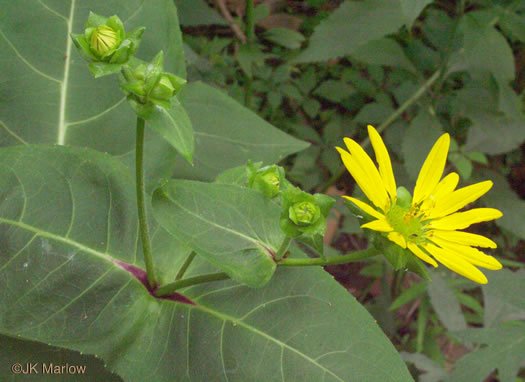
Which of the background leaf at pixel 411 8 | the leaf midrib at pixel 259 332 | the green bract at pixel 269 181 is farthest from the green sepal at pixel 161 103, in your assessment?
the background leaf at pixel 411 8

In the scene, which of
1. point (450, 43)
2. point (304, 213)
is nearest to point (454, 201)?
point (304, 213)

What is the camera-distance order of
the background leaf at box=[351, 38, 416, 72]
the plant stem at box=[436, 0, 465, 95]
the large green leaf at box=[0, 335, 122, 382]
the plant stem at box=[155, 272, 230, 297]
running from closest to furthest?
the plant stem at box=[155, 272, 230, 297], the large green leaf at box=[0, 335, 122, 382], the plant stem at box=[436, 0, 465, 95], the background leaf at box=[351, 38, 416, 72]

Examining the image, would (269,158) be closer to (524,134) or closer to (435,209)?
(435,209)

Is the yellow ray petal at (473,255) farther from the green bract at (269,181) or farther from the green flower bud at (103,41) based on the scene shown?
the green flower bud at (103,41)

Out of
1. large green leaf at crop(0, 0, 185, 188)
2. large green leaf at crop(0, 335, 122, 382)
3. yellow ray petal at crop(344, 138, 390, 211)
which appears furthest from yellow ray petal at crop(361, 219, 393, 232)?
large green leaf at crop(0, 335, 122, 382)

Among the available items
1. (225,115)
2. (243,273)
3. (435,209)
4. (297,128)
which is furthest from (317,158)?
(243,273)

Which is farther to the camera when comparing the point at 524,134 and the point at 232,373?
the point at 524,134

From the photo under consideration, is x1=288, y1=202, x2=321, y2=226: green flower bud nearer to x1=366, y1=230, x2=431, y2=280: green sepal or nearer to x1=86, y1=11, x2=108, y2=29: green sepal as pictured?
x1=366, y1=230, x2=431, y2=280: green sepal
